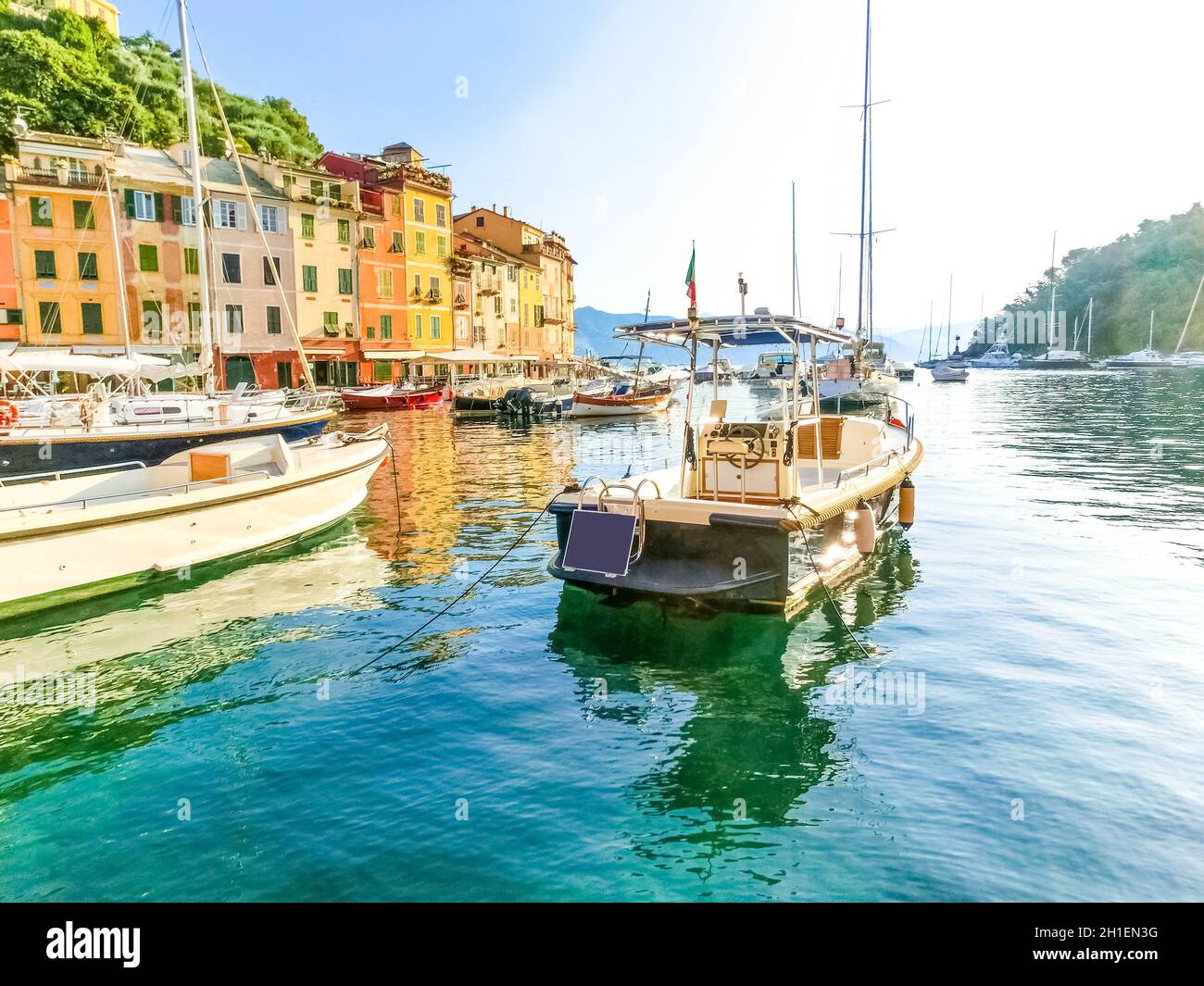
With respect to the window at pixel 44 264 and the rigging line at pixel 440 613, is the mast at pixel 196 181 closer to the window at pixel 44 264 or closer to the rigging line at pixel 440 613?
the rigging line at pixel 440 613

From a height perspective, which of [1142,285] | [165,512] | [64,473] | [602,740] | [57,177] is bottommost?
[602,740]

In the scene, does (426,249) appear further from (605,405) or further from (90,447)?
(90,447)

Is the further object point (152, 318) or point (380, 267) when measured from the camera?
point (380, 267)

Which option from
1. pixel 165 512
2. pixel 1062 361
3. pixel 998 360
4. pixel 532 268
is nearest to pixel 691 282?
pixel 165 512

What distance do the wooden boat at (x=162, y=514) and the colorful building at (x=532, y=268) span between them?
2405 inches

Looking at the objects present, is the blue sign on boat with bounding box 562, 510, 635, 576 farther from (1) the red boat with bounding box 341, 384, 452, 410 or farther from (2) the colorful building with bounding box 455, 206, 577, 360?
(2) the colorful building with bounding box 455, 206, 577, 360

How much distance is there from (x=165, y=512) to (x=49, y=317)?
3439 centimetres

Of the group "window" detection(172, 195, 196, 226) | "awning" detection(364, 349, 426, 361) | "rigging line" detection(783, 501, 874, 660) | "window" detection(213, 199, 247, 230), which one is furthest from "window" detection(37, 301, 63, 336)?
"rigging line" detection(783, 501, 874, 660)

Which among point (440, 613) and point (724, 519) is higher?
point (724, 519)

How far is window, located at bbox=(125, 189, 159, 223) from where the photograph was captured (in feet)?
137

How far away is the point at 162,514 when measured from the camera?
12859 mm

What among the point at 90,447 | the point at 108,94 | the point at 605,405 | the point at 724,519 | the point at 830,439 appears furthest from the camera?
the point at 108,94

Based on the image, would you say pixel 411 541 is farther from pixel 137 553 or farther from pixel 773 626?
pixel 773 626
